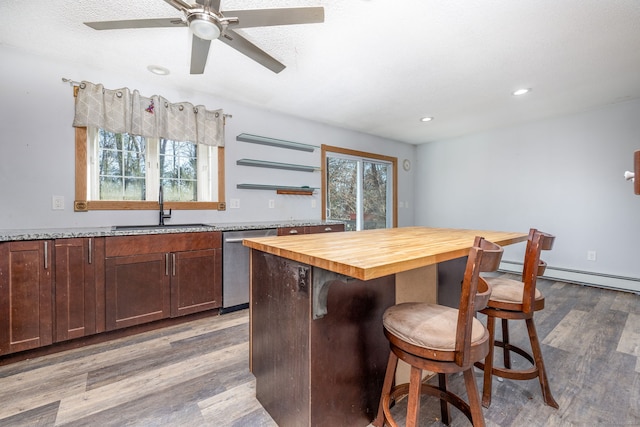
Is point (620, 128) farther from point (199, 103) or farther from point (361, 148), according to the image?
point (199, 103)

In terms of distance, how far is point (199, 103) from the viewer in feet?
10.3

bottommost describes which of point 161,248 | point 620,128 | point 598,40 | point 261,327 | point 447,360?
point 261,327

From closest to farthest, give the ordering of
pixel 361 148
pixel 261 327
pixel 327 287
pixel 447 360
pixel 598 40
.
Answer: pixel 447 360
pixel 327 287
pixel 261 327
pixel 598 40
pixel 361 148

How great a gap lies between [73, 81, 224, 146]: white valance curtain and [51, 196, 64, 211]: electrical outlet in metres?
0.66

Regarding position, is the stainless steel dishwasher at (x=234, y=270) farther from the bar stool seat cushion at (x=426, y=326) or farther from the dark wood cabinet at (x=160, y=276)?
the bar stool seat cushion at (x=426, y=326)

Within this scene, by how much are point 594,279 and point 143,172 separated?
223 inches

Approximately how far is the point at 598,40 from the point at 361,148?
3.06 m

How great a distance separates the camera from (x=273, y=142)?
3613 mm

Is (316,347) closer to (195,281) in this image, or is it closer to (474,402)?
(474,402)

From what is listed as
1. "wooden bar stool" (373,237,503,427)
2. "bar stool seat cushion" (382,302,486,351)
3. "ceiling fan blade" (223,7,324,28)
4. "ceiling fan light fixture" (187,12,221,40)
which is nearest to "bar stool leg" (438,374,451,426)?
"wooden bar stool" (373,237,503,427)

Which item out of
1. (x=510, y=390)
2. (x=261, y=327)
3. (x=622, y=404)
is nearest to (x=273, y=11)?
(x=261, y=327)

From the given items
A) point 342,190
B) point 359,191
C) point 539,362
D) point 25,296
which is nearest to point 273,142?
point 342,190

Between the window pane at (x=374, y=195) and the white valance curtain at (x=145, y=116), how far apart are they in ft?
8.96

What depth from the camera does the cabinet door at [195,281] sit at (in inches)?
97.6
